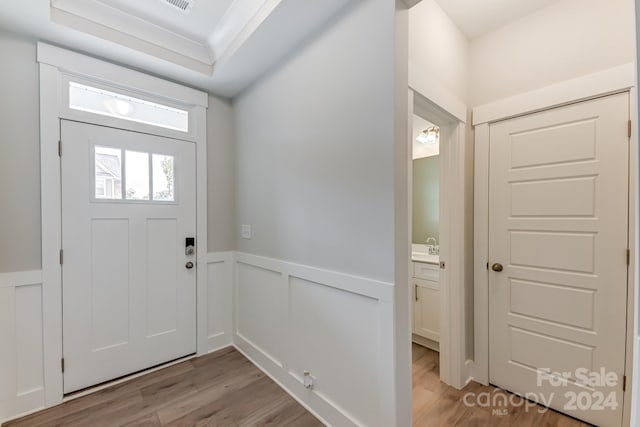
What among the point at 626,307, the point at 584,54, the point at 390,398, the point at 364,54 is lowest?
the point at 390,398

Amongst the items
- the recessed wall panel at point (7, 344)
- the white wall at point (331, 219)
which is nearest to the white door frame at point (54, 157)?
the recessed wall panel at point (7, 344)

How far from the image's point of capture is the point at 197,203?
100 inches

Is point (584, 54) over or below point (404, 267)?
over

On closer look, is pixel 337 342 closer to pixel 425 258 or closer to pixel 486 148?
pixel 425 258

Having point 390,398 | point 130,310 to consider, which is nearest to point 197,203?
point 130,310

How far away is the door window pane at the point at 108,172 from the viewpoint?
6.81ft

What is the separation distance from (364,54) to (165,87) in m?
1.83

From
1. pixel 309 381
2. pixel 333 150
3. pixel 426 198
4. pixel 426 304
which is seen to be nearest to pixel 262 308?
pixel 309 381

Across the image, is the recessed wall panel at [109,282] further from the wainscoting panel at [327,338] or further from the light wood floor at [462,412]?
the light wood floor at [462,412]

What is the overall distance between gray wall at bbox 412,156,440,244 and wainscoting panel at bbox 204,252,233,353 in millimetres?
2239

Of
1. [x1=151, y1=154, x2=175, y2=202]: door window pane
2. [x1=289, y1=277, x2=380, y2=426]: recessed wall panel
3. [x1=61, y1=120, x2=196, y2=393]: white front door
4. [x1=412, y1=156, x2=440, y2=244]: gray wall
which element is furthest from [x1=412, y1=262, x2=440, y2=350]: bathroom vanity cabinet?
[x1=151, y1=154, x2=175, y2=202]: door window pane

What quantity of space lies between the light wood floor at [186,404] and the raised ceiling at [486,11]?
2987mm

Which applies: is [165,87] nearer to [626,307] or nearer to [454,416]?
[454,416]

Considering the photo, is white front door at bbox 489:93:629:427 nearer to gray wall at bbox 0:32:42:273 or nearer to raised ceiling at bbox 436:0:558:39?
raised ceiling at bbox 436:0:558:39
